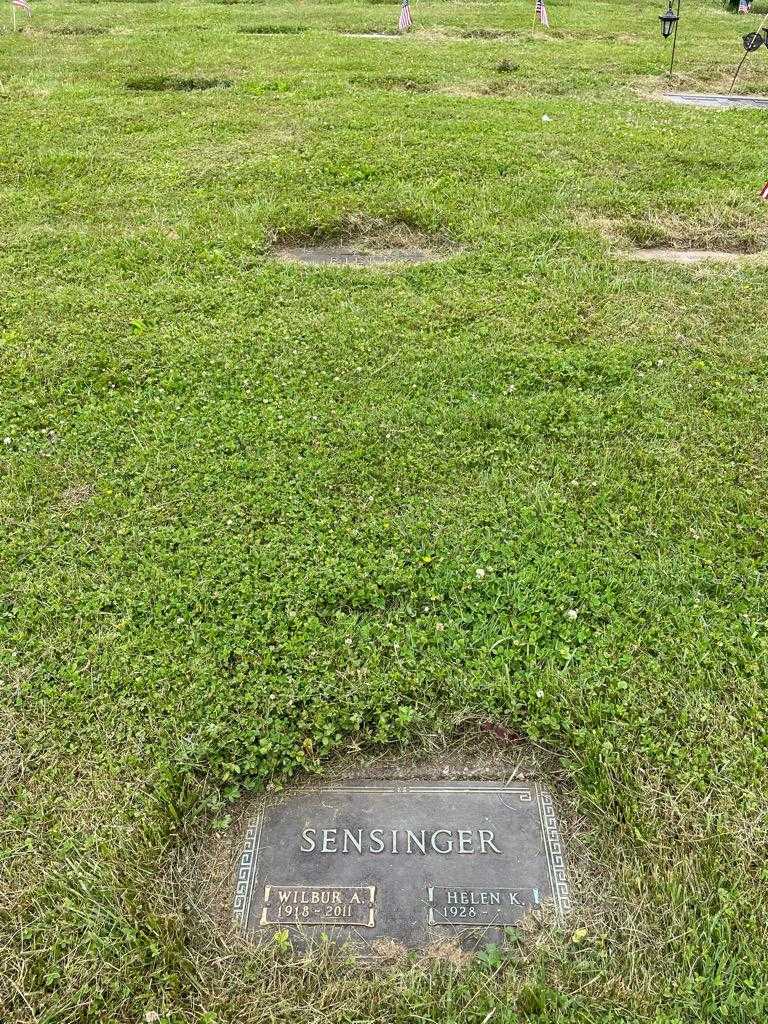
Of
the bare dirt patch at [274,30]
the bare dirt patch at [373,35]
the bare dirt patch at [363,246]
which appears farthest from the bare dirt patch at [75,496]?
the bare dirt patch at [274,30]

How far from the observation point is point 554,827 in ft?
8.73

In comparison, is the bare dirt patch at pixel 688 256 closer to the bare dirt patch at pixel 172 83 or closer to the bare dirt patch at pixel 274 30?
the bare dirt patch at pixel 172 83

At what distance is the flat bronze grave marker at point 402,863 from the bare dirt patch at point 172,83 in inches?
422

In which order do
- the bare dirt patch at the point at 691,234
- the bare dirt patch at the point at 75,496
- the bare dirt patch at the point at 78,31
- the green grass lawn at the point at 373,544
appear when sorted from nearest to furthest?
the green grass lawn at the point at 373,544, the bare dirt patch at the point at 75,496, the bare dirt patch at the point at 691,234, the bare dirt patch at the point at 78,31

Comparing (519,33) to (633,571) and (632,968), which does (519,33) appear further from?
(632,968)

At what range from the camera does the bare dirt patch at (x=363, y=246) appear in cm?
609

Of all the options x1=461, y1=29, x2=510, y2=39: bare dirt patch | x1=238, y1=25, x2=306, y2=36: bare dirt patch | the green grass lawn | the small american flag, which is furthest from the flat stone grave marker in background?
x1=238, y1=25, x2=306, y2=36: bare dirt patch

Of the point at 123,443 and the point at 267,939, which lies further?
the point at 123,443

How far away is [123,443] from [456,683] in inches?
97.1

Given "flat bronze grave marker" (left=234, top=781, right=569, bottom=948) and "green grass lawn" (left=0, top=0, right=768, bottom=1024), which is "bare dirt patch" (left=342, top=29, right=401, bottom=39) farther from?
"flat bronze grave marker" (left=234, top=781, right=569, bottom=948)

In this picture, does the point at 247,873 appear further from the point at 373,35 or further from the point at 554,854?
the point at 373,35

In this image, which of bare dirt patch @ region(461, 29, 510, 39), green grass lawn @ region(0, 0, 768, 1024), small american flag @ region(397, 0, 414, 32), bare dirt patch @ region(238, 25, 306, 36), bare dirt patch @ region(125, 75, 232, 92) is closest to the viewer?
green grass lawn @ region(0, 0, 768, 1024)

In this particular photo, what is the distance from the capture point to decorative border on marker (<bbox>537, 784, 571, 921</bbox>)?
8.09ft

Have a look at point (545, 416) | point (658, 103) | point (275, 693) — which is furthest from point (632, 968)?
point (658, 103)
